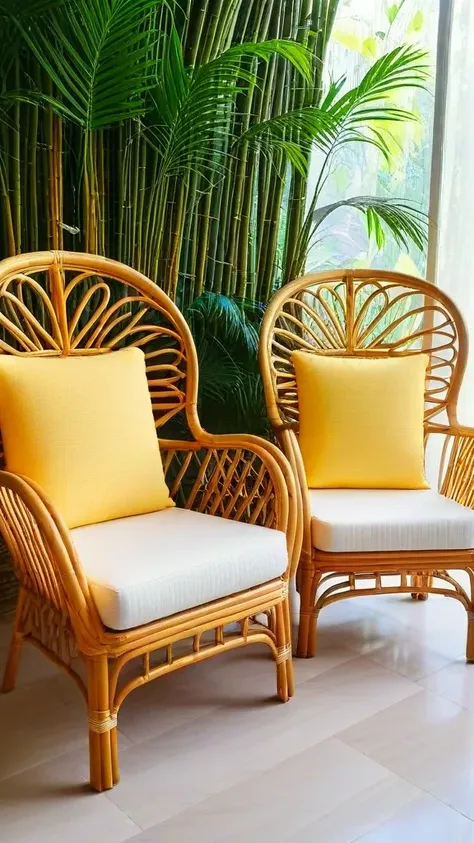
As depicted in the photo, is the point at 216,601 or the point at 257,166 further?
the point at 257,166

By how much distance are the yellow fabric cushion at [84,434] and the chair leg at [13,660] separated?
281 mm

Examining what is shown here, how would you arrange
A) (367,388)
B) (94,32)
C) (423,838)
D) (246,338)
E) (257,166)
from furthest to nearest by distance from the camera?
1. (257,166)
2. (246,338)
3. (367,388)
4. (94,32)
5. (423,838)

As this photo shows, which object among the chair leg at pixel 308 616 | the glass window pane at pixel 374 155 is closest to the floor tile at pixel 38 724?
the chair leg at pixel 308 616

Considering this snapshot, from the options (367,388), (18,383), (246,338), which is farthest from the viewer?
(246,338)

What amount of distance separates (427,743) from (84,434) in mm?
1014

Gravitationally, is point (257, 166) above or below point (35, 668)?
above

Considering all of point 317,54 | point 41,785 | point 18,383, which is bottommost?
point 41,785

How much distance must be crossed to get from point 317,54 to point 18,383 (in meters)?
1.65

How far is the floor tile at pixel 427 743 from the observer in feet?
4.95

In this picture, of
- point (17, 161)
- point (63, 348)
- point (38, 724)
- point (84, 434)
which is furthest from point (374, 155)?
point (38, 724)

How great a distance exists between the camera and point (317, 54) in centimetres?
260

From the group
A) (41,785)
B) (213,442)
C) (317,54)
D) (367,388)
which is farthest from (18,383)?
(317,54)

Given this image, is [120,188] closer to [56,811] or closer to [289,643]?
[289,643]

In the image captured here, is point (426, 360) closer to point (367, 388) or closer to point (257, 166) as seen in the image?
point (367, 388)
